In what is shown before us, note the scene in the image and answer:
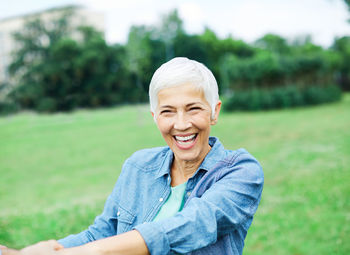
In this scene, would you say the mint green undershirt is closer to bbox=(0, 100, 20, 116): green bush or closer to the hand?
the hand

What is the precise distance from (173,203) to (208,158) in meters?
0.25

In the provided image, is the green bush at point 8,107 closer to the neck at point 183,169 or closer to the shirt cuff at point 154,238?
the neck at point 183,169

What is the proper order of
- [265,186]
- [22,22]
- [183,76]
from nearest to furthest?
[183,76]
[265,186]
[22,22]

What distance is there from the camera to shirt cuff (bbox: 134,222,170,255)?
117 centimetres

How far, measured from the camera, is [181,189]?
167 cm

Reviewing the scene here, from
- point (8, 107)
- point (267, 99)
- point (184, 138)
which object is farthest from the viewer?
point (8, 107)

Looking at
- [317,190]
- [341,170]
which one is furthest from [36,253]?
[341,170]

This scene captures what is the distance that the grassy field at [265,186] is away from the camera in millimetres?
4945

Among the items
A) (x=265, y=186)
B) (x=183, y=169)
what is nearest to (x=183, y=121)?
(x=183, y=169)

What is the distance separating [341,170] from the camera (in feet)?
26.0

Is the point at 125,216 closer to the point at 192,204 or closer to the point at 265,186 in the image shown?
the point at 192,204

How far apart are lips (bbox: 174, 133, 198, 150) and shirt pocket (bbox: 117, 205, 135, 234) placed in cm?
38

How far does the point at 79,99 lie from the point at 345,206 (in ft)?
135

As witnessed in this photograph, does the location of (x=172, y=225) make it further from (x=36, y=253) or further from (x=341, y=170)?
(x=341, y=170)
